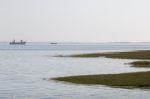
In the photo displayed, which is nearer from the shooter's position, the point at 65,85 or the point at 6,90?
the point at 6,90

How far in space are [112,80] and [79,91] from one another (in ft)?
28.1

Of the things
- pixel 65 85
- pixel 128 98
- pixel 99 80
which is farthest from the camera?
pixel 99 80

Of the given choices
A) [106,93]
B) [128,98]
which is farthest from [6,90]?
[128,98]

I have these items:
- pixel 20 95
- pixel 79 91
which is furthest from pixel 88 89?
pixel 20 95

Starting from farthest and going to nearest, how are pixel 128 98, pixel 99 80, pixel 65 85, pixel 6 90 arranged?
pixel 99 80
pixel 65 85
pixel 6 90
pixel 128 98

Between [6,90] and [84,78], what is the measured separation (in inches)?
474

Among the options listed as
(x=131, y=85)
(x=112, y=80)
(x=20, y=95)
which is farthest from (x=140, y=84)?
(x=20, y=95)

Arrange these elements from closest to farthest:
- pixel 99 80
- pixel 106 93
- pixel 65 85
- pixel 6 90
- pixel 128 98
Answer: pixel 128 98 < pixel 106 93 < pixel 6 90 < pixel 65 85 < pixel 99 80

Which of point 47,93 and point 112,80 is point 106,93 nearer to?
point 47,93

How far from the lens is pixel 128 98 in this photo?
123 ft

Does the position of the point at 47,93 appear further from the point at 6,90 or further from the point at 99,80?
the point at 99,80

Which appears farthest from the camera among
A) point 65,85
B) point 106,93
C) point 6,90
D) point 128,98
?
point 65,85

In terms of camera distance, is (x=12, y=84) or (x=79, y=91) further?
(x=12, y=84)

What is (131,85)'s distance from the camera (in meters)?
45.1
